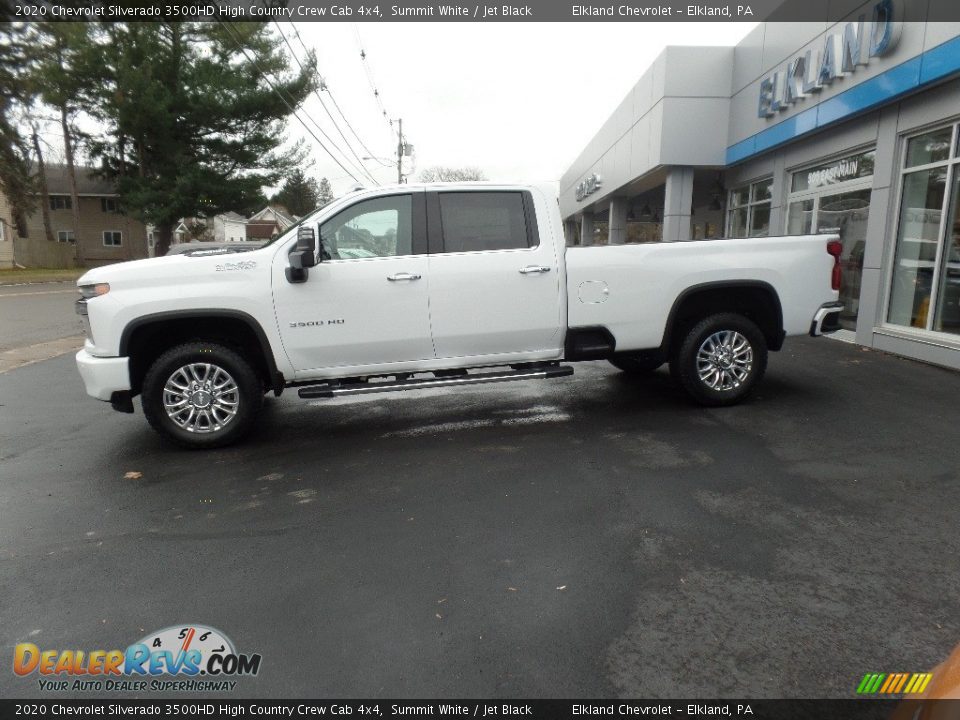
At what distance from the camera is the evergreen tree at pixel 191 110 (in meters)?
29.1

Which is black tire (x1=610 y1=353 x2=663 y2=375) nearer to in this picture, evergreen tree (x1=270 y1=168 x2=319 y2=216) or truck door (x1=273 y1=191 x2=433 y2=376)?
truck door (x1=273 y1=191 x2=433 y2=376)

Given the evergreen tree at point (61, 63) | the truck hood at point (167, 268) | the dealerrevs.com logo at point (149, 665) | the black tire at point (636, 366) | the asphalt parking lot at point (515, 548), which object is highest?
the evergreen tree at point (61, 63)

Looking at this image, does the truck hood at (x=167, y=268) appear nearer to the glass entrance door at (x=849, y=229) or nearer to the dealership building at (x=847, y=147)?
the dealership building at (x=847, y=147)

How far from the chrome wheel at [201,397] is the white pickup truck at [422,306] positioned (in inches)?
0.4

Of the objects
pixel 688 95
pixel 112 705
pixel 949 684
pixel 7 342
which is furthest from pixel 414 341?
pixel 688 95

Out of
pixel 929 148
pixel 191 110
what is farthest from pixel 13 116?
pixel 929 148

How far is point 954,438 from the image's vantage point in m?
5.13

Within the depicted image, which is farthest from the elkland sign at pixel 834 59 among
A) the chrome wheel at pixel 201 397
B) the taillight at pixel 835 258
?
the chrome wheel at pixel 201 397

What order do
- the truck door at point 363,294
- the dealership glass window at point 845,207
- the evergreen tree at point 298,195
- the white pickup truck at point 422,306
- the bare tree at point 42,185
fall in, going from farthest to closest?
the bare tree at point 42,185
the evergreen tree at point 298,195
the dealership glass window at point 845,207
the truck door at point 363,294
the white pickup truck at point 422,306

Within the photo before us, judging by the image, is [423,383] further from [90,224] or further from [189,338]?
[90,224]

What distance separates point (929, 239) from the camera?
28.0 feet

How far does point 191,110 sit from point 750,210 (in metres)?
26.6

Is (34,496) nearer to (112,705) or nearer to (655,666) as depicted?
(112,705)

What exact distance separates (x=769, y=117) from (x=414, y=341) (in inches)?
431
